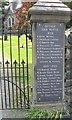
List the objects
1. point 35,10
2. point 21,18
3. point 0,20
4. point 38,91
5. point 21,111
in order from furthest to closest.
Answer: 1. point 21,18
2. point 0,20
3. point 21,111
4. point 38,91
5. point 35,10

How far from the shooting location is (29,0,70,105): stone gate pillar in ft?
15.1

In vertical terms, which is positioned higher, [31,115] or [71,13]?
[71,13]

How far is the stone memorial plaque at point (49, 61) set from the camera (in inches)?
183

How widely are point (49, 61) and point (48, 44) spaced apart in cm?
28

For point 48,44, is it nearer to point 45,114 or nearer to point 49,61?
point 49,61

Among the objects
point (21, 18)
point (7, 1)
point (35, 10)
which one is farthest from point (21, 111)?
point (7, 1)

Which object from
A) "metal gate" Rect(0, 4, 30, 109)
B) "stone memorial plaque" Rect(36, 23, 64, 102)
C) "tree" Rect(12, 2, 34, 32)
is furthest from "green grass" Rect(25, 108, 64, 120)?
"tree" Rect(12, 2, 34, 32)

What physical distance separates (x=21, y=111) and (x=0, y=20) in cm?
192

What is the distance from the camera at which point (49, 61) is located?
4.75 m

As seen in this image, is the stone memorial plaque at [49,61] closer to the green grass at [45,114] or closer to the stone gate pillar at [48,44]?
the stone gate pillar at [48,44]

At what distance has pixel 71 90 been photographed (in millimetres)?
5211

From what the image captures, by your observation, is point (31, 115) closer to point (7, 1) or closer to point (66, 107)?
point (66, 107)

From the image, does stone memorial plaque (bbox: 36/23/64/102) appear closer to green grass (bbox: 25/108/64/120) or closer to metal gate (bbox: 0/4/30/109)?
green grass (bbox: 25/108/64/120)

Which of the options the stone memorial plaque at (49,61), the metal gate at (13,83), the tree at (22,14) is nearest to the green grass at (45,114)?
the stone memorial plaque at (49,61)
